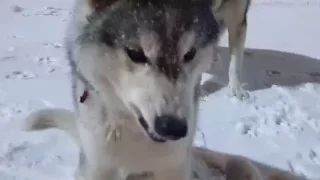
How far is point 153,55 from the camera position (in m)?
1.43

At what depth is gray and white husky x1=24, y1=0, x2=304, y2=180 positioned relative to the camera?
4.65 feet

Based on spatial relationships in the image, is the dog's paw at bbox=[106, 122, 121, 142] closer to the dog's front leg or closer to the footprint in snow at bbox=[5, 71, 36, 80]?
the dog's front leg

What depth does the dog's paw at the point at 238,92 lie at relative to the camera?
2.80 meters

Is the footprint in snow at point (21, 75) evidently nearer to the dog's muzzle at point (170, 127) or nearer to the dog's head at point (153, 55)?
the dog's head at point (153, 55)

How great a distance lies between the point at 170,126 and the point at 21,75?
5.70 ft

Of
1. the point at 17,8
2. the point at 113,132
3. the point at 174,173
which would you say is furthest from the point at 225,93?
the point at 17,8

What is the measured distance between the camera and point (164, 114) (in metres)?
1.37

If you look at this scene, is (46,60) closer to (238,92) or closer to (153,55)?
(238,92)

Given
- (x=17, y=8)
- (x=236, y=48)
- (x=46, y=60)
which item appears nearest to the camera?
(x=236, y=48)

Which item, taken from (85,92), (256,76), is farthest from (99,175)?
(256,76)

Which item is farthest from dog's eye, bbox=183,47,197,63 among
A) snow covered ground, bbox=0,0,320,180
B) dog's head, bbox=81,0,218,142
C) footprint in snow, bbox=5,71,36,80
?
footprint in snow, bbox=5,71,36,80

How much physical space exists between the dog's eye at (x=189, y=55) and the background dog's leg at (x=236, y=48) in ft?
4.37

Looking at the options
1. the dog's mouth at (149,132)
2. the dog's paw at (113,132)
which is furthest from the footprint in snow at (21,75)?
the dog's mouth at (149,132)

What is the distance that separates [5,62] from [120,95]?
176 cm
